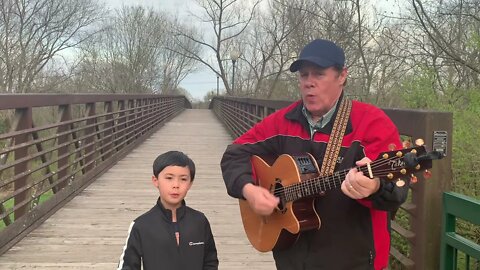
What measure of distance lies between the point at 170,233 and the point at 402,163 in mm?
1116

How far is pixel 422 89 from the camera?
5113 millimetres

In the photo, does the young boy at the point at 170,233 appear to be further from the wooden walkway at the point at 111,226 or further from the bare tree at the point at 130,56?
the bare tree at the point at 130,56

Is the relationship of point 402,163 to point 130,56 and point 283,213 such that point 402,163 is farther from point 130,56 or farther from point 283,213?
point 130,56

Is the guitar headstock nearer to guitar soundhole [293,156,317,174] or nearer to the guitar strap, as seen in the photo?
the guitar strap

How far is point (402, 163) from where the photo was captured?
1.59 m

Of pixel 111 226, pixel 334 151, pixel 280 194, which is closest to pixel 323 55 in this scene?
pixel 334 151

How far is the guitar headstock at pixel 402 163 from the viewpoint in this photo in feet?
5.15

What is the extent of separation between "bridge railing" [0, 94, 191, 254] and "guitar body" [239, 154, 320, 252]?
253 cm

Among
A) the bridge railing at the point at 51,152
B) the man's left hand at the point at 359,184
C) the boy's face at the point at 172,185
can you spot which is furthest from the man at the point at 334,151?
the bridge railing at the point at 51,152

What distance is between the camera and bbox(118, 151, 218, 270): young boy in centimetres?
220

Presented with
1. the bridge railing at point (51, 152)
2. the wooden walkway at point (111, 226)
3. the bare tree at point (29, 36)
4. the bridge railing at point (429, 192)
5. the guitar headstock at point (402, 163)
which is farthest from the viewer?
the bare tree at point (29, 36)

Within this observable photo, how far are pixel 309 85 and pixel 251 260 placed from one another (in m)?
2.39

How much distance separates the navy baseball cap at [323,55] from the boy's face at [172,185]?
0.75m

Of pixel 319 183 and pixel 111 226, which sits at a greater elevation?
pixel 319 183
